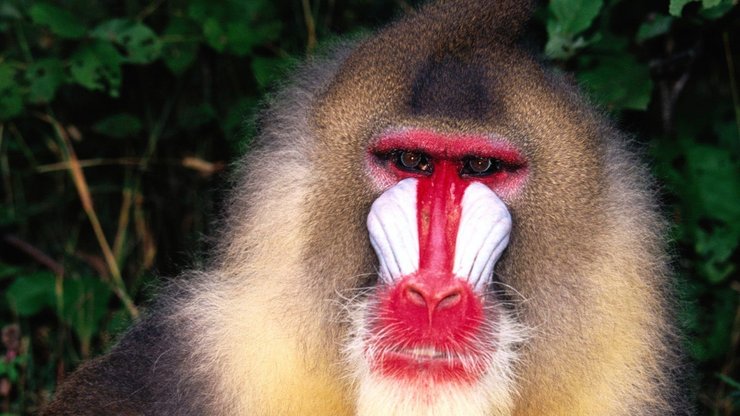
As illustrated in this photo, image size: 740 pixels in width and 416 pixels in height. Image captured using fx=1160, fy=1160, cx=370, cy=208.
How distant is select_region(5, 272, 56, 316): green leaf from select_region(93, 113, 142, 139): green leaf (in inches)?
34.6

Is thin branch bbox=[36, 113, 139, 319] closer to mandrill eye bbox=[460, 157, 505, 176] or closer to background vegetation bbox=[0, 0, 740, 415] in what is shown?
background vegetation bbox=[0, 0, 740, 415]

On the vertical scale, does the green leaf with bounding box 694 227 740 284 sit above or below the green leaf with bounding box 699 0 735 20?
below

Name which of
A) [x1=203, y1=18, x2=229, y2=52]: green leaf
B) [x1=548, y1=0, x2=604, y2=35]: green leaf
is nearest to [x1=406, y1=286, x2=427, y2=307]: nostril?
[x1=548, y1=0, x2=604, y2=35]: green leaf

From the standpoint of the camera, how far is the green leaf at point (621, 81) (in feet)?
15.0

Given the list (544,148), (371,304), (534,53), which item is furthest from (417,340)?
(534,53)

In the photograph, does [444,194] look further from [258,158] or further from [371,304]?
[258,158]

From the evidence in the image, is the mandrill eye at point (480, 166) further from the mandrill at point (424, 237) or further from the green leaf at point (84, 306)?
the green leaf at point (84, 306)

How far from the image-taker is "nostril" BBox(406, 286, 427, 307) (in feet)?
9.48

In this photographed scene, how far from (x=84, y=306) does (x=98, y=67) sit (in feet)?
3.63

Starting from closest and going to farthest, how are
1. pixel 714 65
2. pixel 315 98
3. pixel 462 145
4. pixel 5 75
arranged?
pixel 462 145, pixel 315 98, pixel 5 75, pixel 714 65

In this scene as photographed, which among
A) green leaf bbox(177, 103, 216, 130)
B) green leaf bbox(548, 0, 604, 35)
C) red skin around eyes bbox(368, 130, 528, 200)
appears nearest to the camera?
red skin around eyes bbox(368, 130, 528, 200)

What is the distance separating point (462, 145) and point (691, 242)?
254cm

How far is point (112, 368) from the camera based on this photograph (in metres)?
3.61

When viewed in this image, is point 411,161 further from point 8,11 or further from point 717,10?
point 8,11
